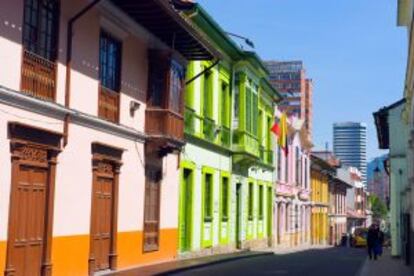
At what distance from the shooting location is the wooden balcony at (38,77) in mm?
13469

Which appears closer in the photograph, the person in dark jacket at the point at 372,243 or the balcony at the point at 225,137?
the balcony at the point at 225,137

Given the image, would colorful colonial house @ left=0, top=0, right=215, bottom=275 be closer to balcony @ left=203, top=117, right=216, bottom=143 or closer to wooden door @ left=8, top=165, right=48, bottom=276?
wooden door @ left=8, top=165, right=48, bottom=276

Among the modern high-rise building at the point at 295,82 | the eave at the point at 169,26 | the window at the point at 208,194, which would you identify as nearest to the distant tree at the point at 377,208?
the modern high-rise building at the point at 295,82

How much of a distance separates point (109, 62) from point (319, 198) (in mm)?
44201

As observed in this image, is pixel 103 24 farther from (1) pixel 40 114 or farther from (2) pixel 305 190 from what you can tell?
(2) pixel 305 190

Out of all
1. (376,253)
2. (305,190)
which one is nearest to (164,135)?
(376,253)

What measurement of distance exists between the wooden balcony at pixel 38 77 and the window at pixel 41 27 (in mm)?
173

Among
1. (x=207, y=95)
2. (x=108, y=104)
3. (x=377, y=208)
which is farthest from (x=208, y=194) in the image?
(x=377, y=208)

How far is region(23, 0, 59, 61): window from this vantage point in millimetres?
13734

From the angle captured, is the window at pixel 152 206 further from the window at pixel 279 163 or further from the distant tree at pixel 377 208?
the distant tree at pixel 377 208

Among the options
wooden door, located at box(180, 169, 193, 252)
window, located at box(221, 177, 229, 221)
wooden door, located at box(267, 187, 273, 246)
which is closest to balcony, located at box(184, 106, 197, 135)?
wooden door, located at box(180, 169, 193, 252)

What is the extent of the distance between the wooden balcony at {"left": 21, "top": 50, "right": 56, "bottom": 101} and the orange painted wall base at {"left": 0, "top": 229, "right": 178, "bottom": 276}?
283 cm

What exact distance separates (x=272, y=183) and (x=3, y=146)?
1120 inches

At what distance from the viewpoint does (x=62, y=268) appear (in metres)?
15.1
